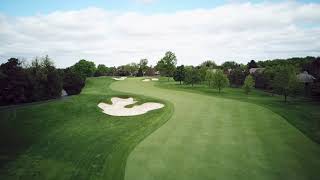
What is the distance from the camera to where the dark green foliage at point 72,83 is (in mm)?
68250

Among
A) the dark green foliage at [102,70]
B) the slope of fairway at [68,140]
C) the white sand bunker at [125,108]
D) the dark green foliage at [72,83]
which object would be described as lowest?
the slope of fairway at [68,140]

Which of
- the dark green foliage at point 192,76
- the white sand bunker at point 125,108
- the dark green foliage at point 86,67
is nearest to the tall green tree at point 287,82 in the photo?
the dark green foliage at point 192,76

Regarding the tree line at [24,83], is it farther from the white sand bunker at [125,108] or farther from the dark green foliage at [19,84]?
the white sand bunker at [125,108]

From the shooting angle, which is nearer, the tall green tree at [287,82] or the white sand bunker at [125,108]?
the white sand bunker at [125,108]

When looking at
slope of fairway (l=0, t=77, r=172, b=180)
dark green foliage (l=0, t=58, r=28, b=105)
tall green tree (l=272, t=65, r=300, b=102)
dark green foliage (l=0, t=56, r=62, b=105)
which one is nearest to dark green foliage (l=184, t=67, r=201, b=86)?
tall green tree (l=272, t=65, r=300, b=102)

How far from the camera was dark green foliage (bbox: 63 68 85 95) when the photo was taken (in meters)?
68.2

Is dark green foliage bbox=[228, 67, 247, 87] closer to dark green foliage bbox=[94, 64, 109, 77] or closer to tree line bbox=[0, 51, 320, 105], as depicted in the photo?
tree line bbox=[0, 51, 320, 105]

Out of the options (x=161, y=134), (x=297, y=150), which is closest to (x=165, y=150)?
(x=161, y=134)

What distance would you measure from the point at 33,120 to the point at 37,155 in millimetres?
9320

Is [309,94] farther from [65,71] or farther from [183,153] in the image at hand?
[65,71]

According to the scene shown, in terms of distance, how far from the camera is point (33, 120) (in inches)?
1077

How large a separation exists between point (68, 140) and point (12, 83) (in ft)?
89.1

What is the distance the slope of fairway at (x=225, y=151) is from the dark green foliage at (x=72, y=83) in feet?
153

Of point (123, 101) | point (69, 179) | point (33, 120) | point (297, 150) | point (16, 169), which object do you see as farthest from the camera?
point (123, 101)
